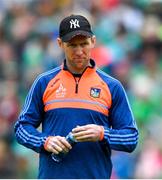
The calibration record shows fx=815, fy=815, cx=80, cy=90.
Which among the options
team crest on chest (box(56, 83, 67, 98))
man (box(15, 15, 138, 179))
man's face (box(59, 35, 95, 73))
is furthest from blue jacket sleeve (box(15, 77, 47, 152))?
man's face (box(59, 35, 95, 73))

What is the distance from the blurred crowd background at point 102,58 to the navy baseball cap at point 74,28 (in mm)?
5047

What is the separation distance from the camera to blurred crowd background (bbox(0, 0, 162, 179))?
11766 mm

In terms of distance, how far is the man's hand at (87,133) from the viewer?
590 centimetres

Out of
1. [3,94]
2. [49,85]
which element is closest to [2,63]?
[3,94]

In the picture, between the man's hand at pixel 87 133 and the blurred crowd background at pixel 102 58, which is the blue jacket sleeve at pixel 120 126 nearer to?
the man's hand at pixel 87 133

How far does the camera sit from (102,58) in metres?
13.1

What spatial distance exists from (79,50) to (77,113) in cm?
47

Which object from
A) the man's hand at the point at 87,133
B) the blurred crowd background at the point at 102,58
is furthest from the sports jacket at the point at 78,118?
the blurred crowd background at the point at 102,58

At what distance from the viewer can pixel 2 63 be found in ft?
45.9

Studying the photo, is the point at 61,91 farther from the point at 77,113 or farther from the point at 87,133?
the point at 87,133

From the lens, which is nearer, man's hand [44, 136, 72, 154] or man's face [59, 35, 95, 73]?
man's hand [44, 136, 72, 154]

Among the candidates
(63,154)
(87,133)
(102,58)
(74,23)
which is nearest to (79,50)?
(74,23)

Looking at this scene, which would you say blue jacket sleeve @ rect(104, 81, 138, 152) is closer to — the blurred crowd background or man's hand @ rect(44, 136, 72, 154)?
man's hand @ rect(44, 136, 72, 154)

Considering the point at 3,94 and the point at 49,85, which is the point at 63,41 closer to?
the point at 49,85
